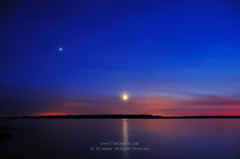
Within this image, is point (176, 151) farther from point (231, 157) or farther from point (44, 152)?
point (44, 152)

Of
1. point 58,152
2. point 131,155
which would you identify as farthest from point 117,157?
point 58,152

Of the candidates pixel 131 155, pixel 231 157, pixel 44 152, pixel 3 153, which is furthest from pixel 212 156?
pixel 3 153

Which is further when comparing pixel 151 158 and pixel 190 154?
pixel 190 154

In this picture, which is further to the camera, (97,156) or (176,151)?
(176,151)

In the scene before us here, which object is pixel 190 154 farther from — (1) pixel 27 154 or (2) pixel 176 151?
(1) pixel 27 154

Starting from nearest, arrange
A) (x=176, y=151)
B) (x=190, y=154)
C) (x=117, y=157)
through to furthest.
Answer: (x=117, y=157) < (x=190, y=154) < (x=176, y=151)

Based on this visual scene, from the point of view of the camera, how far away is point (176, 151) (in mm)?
38656

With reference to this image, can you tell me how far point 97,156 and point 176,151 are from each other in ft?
46.0

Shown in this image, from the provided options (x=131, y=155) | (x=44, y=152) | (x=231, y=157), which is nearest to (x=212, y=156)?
(x=231, y=157)

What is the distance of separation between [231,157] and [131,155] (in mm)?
15310

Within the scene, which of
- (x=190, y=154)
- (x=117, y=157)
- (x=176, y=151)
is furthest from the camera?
(x=176, y=151)

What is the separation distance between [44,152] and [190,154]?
76.1 feet

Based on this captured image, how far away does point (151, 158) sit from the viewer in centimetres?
3322

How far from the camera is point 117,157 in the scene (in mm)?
33062
